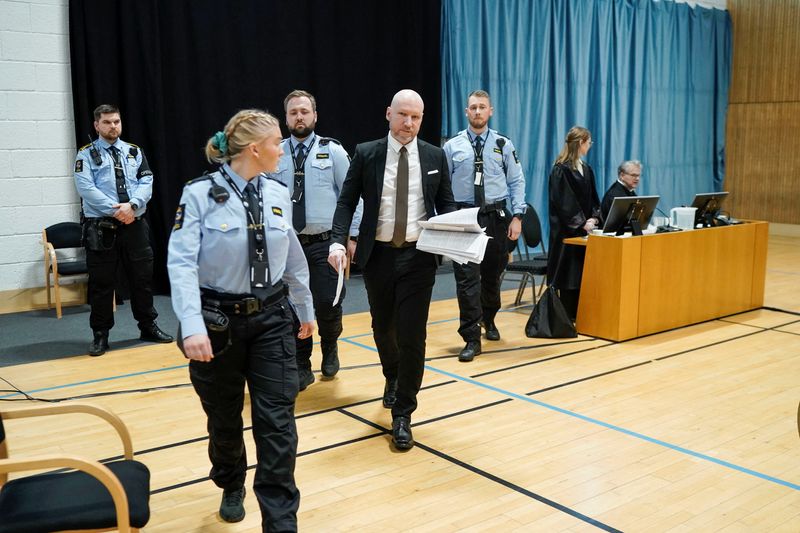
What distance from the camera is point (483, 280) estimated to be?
5715mm

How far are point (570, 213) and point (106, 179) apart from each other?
3560 mm

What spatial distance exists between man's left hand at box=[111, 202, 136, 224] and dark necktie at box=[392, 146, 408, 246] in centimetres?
270

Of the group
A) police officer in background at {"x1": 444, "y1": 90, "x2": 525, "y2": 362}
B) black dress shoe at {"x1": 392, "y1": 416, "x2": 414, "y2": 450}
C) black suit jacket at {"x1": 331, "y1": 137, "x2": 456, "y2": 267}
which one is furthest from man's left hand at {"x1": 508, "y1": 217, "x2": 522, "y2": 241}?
black dress shoe at {"x1": 392, "y1": 416, "x2": 414, "y2": 450}

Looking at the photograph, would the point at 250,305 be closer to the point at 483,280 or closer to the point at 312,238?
the point at 312,238

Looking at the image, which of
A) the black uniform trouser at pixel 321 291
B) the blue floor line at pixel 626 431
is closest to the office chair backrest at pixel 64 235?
the black uniform trouser at pixel 321 291

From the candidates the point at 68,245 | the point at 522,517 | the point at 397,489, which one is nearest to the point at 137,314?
the point at 68,245

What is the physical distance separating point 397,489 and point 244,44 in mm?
5904

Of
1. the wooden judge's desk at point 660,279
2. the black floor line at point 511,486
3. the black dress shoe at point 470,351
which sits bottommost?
the black floor line at point 511,486

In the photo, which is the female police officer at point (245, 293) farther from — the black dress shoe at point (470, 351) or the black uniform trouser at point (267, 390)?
the black dress shoe at point (470, 351)

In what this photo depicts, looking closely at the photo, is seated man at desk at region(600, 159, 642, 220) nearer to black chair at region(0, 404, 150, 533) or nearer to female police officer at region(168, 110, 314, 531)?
female police officer at region(168, 110, 314, 531)

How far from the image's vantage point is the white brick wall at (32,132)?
22.2 ft

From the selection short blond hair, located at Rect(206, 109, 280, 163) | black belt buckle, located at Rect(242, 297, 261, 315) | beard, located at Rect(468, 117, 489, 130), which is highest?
beard, located at Rect(468, 117, 489, 130)

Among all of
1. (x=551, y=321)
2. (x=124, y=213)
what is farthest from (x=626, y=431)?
(x=124, y=213)

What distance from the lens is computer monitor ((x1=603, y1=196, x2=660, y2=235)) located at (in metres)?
5.74
